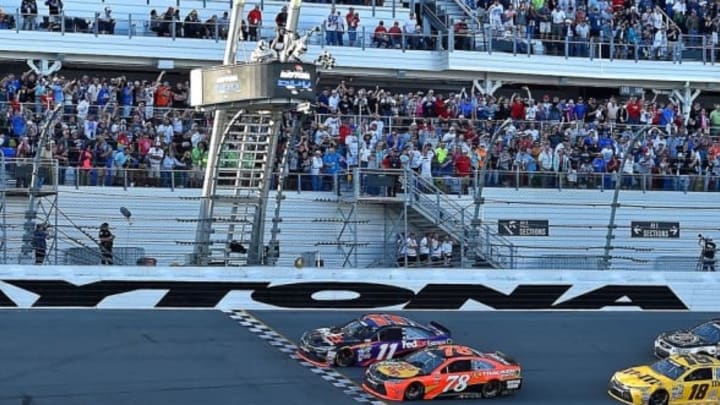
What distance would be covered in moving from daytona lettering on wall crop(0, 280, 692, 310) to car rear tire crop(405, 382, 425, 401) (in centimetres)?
675

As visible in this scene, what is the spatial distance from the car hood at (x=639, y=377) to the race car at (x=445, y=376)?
1.67m

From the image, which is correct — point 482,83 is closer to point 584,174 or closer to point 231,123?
point 584,174

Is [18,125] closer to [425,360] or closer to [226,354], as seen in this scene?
[226,354]

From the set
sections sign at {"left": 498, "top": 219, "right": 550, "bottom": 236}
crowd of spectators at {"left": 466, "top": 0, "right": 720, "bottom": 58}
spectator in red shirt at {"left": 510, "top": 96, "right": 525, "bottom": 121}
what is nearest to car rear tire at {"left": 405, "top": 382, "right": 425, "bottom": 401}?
sections sign at {"left": 498, "top": 219, "right": 550, "bottom": 236}

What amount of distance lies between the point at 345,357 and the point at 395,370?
1.92 m

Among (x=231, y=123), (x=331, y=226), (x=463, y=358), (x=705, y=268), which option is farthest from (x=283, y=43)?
(x=705, y=268)

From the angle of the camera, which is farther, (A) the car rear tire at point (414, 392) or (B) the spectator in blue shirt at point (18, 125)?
(B) the spectator in blue shirt at point (18, 125)

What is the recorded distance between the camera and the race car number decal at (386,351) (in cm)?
2955

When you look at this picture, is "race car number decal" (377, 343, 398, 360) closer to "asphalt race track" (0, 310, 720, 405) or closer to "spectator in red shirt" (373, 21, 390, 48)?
"asphalt race track" (0, 310, 720, 405)

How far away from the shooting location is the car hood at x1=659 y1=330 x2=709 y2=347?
31.2 meters

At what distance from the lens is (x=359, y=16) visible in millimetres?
43875

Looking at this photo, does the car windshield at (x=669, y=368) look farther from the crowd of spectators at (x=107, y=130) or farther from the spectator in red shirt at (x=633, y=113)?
the spectator in red shirt at (x=633, y=113)

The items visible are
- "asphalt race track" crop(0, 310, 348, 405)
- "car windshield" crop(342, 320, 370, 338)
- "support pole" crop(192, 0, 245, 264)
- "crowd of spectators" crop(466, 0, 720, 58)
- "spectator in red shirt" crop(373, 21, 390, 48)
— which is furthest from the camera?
"crowd of spectators" crop(466, 0, 720, 58)

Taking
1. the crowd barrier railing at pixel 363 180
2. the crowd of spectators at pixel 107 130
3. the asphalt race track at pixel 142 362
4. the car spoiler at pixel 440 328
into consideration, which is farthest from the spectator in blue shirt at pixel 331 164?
the car spoiler at pixel 440 328
